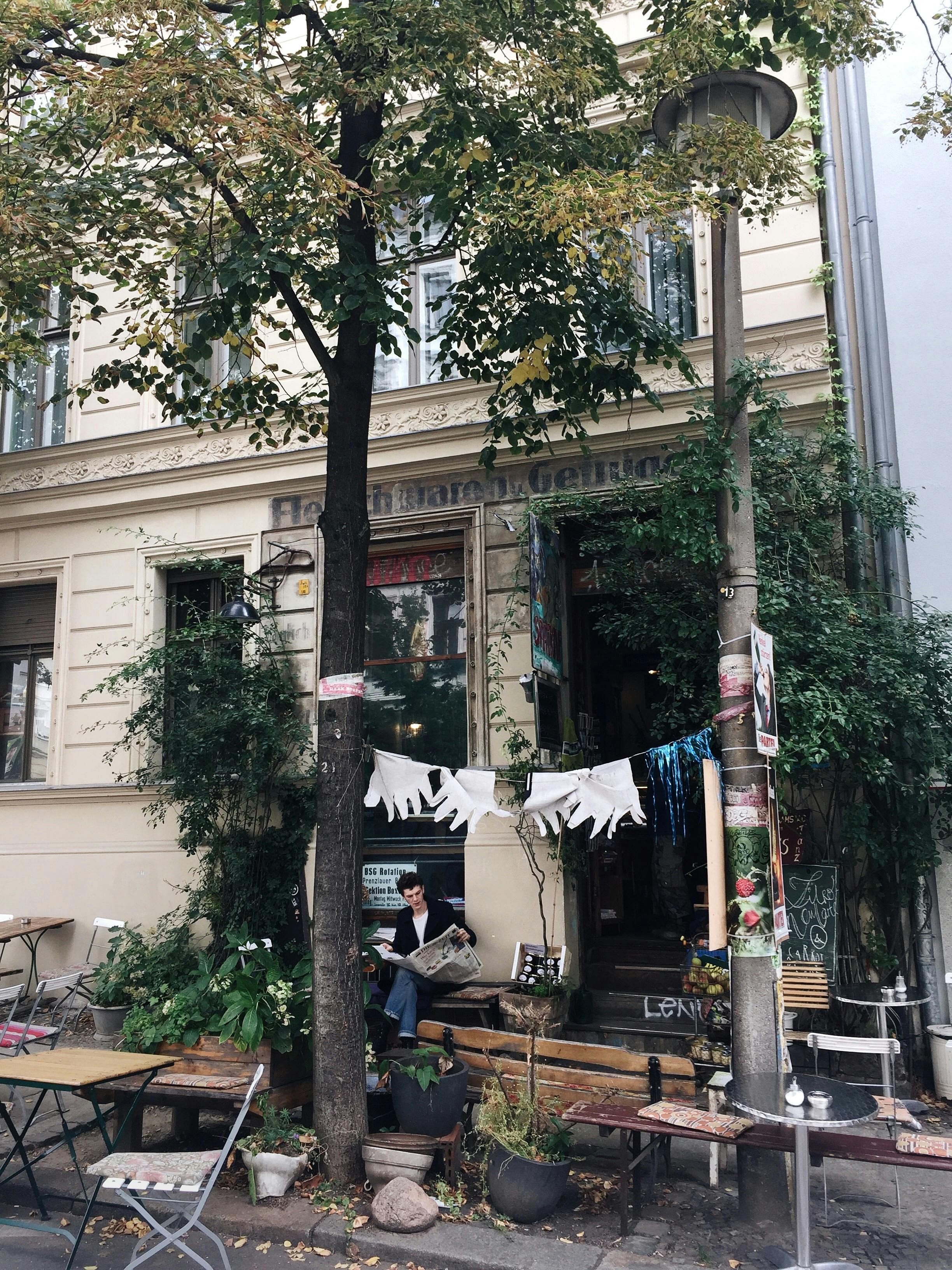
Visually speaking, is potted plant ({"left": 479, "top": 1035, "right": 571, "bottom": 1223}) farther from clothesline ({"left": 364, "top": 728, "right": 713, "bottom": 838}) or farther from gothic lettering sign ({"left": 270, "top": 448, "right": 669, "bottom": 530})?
gothic lettering sign ({"left": 270, "top": 448, "right": 669, "bottom": 530})

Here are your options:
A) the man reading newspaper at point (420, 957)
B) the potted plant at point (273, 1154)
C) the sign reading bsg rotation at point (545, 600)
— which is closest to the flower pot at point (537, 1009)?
the man reading newspaper at point (420, 957)

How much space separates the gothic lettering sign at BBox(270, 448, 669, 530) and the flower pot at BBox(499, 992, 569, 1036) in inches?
170

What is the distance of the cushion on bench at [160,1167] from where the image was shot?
15.7 ft

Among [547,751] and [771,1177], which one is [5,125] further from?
[771,1177]

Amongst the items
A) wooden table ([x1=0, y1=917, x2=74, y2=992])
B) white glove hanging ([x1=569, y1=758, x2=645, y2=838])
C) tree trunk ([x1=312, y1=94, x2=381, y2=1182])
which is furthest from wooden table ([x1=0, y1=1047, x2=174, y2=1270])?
wooden table ([x1=0, y1=917, x2=74, y2=992])

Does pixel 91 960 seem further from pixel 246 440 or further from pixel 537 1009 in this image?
pixel 246 440

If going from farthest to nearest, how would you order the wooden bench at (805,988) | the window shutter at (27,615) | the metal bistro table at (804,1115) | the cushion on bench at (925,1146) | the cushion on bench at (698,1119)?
the window shutter at (27,615)
the wooden bench at (805,988)
the cushion on bench at (698,1119)
the cushion on bench at (925,1146)
the metal bistro table at (804,1115)

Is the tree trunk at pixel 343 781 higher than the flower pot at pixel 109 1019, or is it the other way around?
the tree trunk at pixel 343 781

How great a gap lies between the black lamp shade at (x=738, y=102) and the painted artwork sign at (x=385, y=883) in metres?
6.91

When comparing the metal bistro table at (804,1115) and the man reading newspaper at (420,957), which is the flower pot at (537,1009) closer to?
the man reading newspaper at (420,957)

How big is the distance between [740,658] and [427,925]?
402 cm

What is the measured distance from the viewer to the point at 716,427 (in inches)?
263

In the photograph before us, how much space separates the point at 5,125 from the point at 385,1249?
8033 millimetres

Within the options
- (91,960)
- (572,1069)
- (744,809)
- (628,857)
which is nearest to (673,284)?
(628,857)
